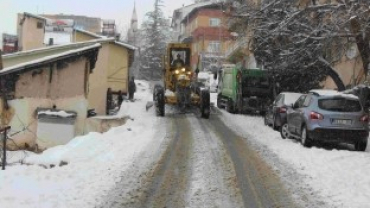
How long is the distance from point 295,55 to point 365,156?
31.2ft

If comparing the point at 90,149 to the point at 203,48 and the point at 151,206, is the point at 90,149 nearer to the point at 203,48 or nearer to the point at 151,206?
the point at 151,206

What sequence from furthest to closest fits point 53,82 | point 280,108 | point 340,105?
1. point 280,108
2. point 53,82
3. point 340,105

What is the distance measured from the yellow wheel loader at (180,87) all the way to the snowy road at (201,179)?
7.28 m

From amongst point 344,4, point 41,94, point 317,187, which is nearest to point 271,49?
point 344,4

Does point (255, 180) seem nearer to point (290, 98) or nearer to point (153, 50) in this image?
point (290, 98)

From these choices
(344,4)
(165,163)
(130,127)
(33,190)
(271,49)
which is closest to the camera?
(33,190)

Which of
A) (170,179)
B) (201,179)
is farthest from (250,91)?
(170,179)

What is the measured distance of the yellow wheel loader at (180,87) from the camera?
78.8ft

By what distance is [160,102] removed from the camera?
2388cm

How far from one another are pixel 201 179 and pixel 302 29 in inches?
475

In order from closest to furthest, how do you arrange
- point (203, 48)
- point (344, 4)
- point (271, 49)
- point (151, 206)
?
point (151, 206), point (344, 4), point (271, 49), point (203, 48)

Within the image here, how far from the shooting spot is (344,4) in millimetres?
17859

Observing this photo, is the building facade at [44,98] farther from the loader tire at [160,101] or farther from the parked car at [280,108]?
the parked car at [280,108]

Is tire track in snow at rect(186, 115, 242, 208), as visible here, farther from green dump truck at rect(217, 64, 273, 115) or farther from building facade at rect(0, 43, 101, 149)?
green dump truck at rect(217, 64, 273, 115)
